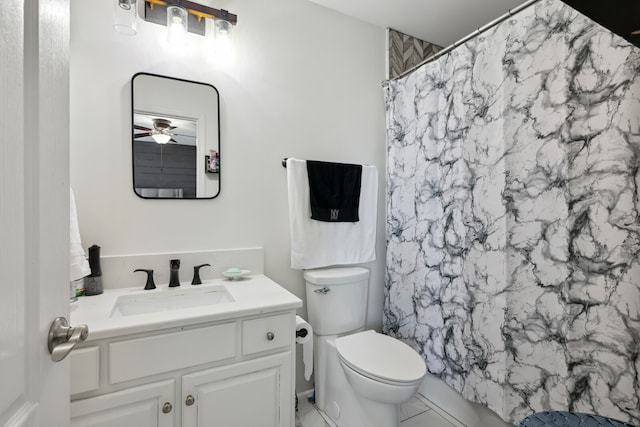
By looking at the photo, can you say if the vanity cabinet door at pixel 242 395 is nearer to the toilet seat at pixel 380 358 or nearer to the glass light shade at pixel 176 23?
the toilet seat at pixel 380 358

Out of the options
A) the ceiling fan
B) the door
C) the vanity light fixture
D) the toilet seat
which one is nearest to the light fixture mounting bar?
the vanity light fixture

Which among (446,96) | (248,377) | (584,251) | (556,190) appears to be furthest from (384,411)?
(446,96)

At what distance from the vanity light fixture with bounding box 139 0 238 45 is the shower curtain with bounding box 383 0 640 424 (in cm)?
117

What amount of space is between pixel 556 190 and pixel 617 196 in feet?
0.60

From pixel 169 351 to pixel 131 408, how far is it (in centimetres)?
22

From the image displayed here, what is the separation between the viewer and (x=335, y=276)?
1.75 meters

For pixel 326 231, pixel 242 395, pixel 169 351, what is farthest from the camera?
pixel 326 231

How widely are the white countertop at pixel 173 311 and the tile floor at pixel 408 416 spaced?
33.1 inches

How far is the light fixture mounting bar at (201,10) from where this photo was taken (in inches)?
56.7

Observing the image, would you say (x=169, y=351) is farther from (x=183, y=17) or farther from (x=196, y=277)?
(x=183, y=17)

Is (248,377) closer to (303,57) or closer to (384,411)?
(384,411)

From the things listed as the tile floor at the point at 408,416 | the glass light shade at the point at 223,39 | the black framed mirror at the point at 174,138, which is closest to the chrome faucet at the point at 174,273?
the black framed mirror at the point at 174,138

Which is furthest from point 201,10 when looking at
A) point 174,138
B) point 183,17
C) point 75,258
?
point 75,258

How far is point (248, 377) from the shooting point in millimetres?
1213
